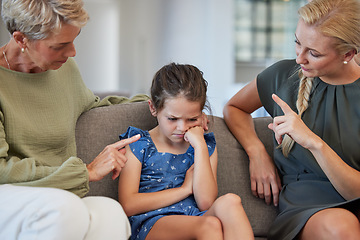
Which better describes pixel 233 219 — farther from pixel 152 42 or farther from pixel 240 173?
pixel 152 42

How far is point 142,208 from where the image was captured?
5.55ft

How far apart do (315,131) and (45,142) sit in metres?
0.94

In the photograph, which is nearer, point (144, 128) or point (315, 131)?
point (315, 131)

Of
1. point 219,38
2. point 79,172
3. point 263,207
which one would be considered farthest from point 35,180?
point 219,38

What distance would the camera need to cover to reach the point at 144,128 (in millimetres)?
2000

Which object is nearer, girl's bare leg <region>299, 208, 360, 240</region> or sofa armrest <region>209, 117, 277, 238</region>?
girl's bare leg <region>299, 208, 360, 240</region>

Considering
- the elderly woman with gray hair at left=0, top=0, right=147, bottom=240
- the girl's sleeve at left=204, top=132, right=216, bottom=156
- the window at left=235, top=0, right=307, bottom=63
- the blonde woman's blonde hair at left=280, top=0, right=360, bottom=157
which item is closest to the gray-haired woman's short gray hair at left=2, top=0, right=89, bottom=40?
the elderly woman with gray hair at left=0, top=0, right=147, bottom=240

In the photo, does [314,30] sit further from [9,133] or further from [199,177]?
[9,133]

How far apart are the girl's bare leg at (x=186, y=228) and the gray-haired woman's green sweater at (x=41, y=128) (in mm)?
283

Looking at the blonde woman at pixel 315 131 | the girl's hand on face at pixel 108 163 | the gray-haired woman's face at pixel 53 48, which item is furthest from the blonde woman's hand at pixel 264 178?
the gray-haired woman's face at pixel 53 48

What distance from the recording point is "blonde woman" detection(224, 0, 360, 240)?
160cm

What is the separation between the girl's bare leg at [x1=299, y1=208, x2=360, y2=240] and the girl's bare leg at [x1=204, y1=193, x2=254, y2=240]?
0.60ft

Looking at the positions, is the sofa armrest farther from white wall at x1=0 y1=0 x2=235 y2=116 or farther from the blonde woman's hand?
white wall at x1=0 y1=0 x2=235 y2=116

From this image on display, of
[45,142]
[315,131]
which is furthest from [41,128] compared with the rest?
[315,131]
